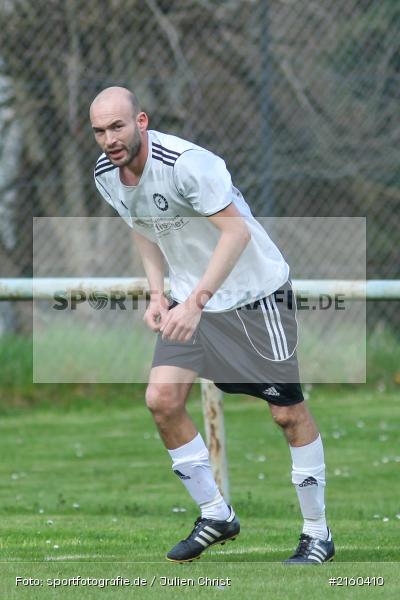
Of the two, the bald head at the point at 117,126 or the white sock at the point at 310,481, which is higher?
the bald head at the point at 117,126

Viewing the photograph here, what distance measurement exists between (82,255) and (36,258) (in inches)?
15.4

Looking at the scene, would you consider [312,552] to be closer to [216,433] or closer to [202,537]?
[202,537]

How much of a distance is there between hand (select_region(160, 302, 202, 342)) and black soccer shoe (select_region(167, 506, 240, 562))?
84 centimetres

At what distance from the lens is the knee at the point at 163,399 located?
5082mm

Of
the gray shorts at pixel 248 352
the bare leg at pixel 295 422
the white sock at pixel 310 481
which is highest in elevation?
the gray shorts at pixel 248 352

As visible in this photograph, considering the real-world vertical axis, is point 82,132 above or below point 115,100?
below

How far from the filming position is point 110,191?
525 cm

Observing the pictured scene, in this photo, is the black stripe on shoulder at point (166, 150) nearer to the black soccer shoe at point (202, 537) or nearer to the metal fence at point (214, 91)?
the black soccer shoe at point (202, 537)

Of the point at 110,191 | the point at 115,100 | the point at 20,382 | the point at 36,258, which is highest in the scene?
the point at 115,100

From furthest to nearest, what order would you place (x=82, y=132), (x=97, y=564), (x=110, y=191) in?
(x=82, y=132)
(x=110, y=191)
(x=97, y=564)

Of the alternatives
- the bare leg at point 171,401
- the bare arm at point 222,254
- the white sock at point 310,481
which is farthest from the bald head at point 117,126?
the white sock at point 310,481

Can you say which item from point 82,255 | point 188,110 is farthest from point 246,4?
point 82,255

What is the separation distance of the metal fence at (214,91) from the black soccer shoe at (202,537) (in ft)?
18.0

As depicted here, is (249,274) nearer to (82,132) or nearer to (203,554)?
(203,554)
